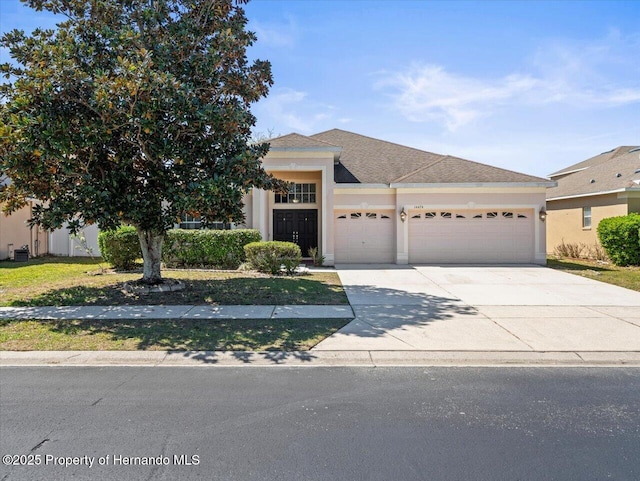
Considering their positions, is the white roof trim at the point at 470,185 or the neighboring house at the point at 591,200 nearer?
the white roof trim at the point at 470,185

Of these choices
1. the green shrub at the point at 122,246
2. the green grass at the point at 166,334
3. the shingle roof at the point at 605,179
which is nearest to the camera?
the green grass at the point at 166,334

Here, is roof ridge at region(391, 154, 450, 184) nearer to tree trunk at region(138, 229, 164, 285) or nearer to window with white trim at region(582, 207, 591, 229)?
window with white trim at region(582, 207, 591, 229)

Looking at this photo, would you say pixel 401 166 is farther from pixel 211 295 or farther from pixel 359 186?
pixel 211 295

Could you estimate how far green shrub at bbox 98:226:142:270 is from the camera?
1433 centimetres

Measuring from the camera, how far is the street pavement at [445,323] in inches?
228

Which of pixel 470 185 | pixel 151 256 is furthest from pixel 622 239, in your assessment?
pixel 151 256

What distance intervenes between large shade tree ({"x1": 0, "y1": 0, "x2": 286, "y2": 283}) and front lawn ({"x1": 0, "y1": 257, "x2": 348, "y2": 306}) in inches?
70.9

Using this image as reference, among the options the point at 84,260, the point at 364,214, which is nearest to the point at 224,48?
the point at 364,214

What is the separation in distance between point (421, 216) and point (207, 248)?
9431 mm

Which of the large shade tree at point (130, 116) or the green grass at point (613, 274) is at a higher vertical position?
the large shade tree at point (130, 116)

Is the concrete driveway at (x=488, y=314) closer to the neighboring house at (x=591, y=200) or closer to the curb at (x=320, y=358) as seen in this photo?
the curb at (x=320, y=358)

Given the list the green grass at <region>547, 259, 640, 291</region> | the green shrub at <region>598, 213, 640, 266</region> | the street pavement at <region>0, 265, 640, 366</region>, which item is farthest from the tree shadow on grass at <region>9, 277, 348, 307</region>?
the green shrub at <region>598, 213, 640, 266</region>

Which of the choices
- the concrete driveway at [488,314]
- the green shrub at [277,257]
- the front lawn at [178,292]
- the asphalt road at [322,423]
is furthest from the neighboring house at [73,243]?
the asphalt road at [322,423]

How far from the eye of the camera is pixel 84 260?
18766 millimetres
